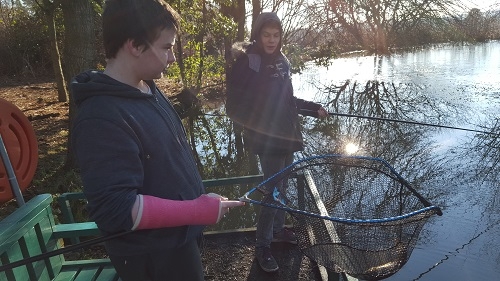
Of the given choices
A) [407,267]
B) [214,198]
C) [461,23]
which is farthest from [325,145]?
[461,23]

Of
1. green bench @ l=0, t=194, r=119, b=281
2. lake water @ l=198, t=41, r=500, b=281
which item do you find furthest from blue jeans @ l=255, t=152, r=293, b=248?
lake water @ l=198, t=41, r=500, b=281

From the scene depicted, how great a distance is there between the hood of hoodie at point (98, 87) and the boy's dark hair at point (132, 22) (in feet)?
0.31

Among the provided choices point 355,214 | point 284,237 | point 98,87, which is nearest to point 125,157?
point 98,87

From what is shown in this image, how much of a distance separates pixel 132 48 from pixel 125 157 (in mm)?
335

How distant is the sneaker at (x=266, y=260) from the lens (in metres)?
2.91

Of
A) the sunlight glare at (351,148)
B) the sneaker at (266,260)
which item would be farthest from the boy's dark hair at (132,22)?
the sunlight glare at (351,148)

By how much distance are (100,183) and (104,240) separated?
0.68ft

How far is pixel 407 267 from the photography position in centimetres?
375

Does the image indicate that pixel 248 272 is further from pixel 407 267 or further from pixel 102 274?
pixel 407 267

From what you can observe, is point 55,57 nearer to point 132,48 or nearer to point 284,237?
point 284,237

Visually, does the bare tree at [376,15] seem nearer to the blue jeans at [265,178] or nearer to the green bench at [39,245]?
the blue jeans at [265,178]

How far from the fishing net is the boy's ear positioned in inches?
27.1

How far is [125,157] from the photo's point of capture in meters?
1.19

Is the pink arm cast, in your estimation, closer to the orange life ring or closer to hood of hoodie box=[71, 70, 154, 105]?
hood of hoodie box=[71, 70, 154, 105]
